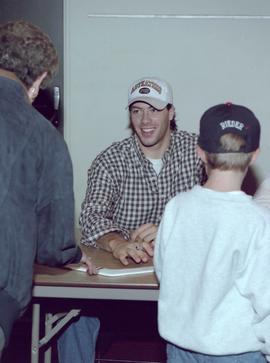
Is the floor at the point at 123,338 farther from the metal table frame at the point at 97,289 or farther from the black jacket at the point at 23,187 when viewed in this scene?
the black jacket at the point at 23,187

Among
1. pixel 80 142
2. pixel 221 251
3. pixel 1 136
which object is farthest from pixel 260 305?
pixel 80 142

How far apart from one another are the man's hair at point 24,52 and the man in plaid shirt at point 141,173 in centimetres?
90

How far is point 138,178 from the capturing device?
2.72 m

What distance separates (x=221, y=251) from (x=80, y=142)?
2.14 m

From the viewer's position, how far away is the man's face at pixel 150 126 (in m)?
2.72

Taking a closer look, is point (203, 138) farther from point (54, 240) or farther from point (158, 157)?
point (158, 157)

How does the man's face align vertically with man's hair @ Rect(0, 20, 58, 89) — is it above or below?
below

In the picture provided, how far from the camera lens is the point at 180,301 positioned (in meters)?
1.64

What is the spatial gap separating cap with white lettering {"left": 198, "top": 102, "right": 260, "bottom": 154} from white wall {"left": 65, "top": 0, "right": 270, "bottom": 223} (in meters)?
1.85

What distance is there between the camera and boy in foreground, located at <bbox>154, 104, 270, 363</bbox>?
156cm

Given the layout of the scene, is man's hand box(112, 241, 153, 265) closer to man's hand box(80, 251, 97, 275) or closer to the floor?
man's hand box(80, 251, 97, 275)

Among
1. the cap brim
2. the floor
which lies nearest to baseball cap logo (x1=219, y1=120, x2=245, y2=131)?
the cap brim

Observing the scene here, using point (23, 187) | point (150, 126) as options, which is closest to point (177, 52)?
point (150, 126)

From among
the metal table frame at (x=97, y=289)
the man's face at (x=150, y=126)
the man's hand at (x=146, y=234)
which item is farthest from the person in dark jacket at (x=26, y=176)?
the man's face at (x=150, y=126)
